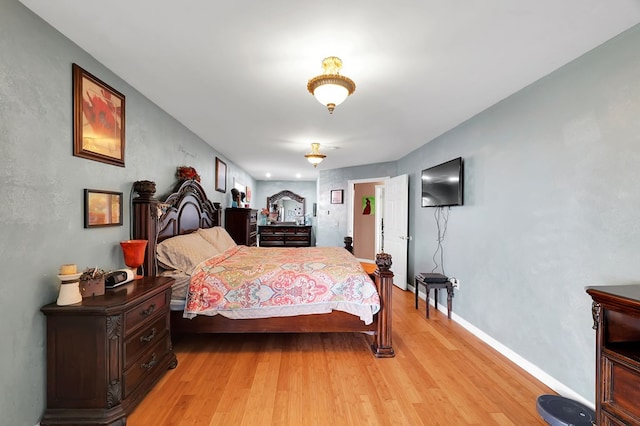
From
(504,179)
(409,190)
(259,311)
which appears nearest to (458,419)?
(259,311)

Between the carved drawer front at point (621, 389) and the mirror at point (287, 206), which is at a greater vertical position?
the mirror at point (287, 206)

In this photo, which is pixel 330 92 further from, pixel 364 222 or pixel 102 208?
pixel 364 222

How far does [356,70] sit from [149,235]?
2.21 metres

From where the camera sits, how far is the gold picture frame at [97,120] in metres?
1.85

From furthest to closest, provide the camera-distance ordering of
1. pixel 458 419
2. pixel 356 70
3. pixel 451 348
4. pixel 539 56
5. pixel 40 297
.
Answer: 1. pixel 451 348
2. pixel 356 70
3. pixel 539 56
4. pixel 458 419
5. pixel 40 297

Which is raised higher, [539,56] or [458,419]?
[539,56]

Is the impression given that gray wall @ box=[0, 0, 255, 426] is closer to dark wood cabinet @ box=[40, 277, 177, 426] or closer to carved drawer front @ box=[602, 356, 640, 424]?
dark wood cabinet @ box=[40, 277, 177, 426]

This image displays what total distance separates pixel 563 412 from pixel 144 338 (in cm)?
277

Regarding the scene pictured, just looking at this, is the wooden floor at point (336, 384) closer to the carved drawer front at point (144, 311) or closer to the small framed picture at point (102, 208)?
the carved drawer front at point (144, 311)

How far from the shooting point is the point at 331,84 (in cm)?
188

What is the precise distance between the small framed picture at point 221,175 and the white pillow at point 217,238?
1227mm

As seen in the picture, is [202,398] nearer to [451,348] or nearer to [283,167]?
[451,348]

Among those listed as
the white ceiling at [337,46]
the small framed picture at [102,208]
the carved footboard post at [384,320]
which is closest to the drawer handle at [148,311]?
the small framed picture at [102,208]

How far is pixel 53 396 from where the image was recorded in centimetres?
163
